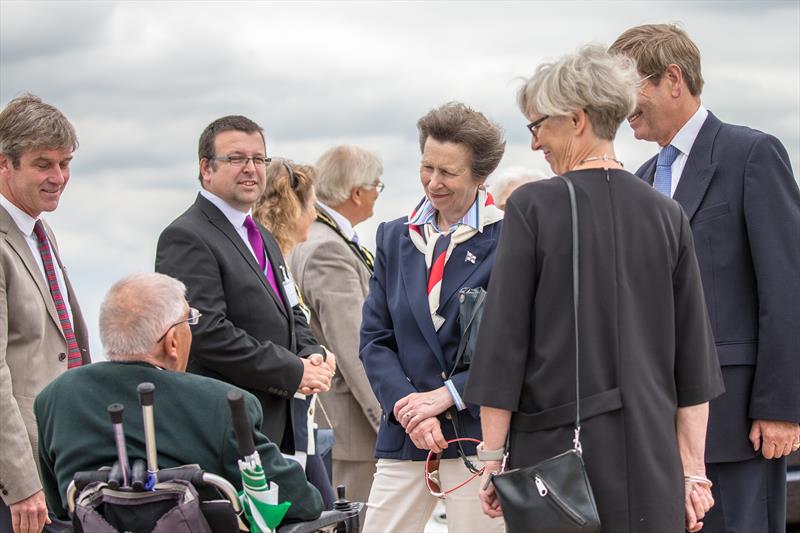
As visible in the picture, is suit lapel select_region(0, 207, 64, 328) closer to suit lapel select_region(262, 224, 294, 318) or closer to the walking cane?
suit lapel select_region(262, 224, 294, 318)

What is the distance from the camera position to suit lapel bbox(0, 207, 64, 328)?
3.97m

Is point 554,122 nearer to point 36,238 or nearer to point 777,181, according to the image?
point 777,181

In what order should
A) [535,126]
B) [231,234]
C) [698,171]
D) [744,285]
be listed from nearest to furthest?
[535,126]
[744,285]
[698,171]
[231,234]

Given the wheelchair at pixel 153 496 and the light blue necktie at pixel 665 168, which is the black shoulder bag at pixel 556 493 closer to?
the wheelchair at pixel 153 496

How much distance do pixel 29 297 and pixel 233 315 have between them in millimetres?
808

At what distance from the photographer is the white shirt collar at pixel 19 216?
4.06 m

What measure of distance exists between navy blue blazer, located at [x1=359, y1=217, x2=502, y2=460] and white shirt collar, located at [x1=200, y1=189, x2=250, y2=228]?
2.53 ft

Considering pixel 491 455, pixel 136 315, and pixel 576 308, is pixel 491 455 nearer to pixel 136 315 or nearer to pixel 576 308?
pixel 576 308

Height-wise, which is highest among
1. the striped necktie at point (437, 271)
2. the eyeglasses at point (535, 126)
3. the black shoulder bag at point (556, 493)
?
the eyeglasses at point (535, 126)

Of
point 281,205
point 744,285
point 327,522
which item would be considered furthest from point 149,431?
point 281,205

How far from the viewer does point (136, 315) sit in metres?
3.10

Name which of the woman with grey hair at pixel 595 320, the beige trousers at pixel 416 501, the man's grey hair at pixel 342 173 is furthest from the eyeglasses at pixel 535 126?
the man's grey hair at pixel 342 173

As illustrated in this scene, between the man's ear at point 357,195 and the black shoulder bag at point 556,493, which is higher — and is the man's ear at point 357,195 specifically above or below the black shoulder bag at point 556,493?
above

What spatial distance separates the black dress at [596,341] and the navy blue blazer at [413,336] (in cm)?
99
